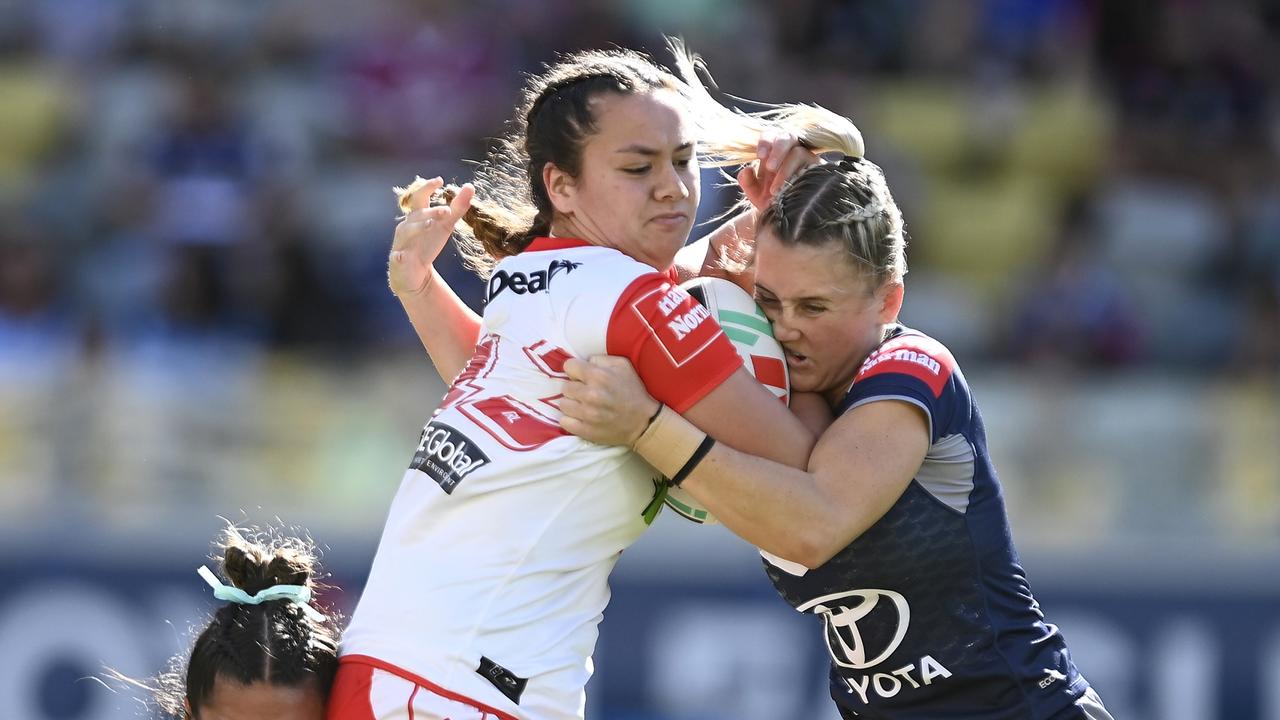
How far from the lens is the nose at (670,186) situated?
3652 millimetres

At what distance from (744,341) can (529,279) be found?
476mm

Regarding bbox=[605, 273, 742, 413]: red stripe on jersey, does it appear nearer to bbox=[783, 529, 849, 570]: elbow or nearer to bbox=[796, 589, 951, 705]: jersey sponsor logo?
bbox=[783, 529, 849, 570]: elbow

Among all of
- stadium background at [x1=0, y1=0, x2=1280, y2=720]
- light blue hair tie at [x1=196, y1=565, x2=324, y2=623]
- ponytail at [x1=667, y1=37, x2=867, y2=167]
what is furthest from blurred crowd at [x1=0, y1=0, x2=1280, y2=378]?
light blue hair tie at [x1=196, y1=565, x2=324, y2=623]

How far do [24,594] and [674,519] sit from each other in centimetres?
278

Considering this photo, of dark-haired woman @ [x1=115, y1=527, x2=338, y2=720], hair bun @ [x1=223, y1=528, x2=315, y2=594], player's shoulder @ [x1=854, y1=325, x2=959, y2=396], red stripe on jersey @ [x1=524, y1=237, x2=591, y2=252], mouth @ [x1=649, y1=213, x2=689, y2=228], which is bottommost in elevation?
dark-haired woman @ [x1=115, y1=527, x2=338, y2=720]

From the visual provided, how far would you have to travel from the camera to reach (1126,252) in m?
10.5

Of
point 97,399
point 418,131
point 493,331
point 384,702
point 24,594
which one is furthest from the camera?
point 418,131

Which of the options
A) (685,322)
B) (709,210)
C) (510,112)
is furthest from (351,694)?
(510,112)

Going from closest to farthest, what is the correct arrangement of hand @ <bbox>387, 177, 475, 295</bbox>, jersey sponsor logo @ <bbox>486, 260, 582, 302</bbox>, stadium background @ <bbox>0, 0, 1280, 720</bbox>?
jersey sponsor logo @ <bbox>486, 260, 582, 302</bbox>
hand @ <bbox>387, 177, 475, 295</bbox>
stadium background @ <bbox>0, 0, 1280, 720</bbox>

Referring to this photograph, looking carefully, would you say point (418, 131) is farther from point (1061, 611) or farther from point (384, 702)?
point (384, 702)

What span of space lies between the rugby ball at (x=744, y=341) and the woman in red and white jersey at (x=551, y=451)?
11 centimetres

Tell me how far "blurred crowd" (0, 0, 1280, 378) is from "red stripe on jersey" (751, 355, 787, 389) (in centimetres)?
506

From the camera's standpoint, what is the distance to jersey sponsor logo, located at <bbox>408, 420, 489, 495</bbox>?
11.1 ft

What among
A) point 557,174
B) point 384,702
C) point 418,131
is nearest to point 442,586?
point 384,702
